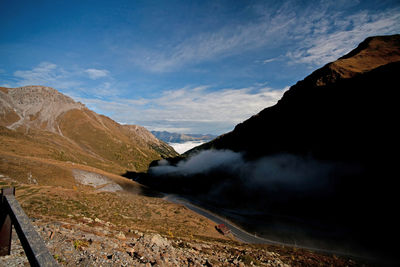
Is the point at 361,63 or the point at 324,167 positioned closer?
the point at 324,167

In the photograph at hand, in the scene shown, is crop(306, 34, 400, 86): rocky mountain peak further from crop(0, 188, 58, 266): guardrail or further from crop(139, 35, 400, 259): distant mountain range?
crop(0, 188, 58, 266): guardrail

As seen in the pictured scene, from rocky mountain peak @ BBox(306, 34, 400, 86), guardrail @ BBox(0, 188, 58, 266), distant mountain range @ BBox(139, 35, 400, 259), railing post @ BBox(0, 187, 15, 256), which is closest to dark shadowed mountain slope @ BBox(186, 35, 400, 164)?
rocky mountain peak @ BBox(306, 34, 400, 86)

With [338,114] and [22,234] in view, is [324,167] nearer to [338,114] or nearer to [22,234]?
[338,114]

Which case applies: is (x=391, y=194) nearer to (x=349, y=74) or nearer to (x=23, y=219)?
(x=349, y=74)

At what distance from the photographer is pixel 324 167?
82.7 m

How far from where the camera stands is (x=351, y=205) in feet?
209

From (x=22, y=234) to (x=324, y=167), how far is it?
102 metres

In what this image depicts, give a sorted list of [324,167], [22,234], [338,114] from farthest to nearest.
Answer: [338,114], [324,167], [22,234]

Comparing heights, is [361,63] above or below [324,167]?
above

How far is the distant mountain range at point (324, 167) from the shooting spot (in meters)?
57.7

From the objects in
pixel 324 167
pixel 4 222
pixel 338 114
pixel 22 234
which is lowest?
pixel 324 167

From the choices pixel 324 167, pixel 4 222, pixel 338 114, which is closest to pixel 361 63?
pixel 338 114

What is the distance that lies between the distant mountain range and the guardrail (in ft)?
216

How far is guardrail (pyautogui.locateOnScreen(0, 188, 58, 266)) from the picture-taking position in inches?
111
